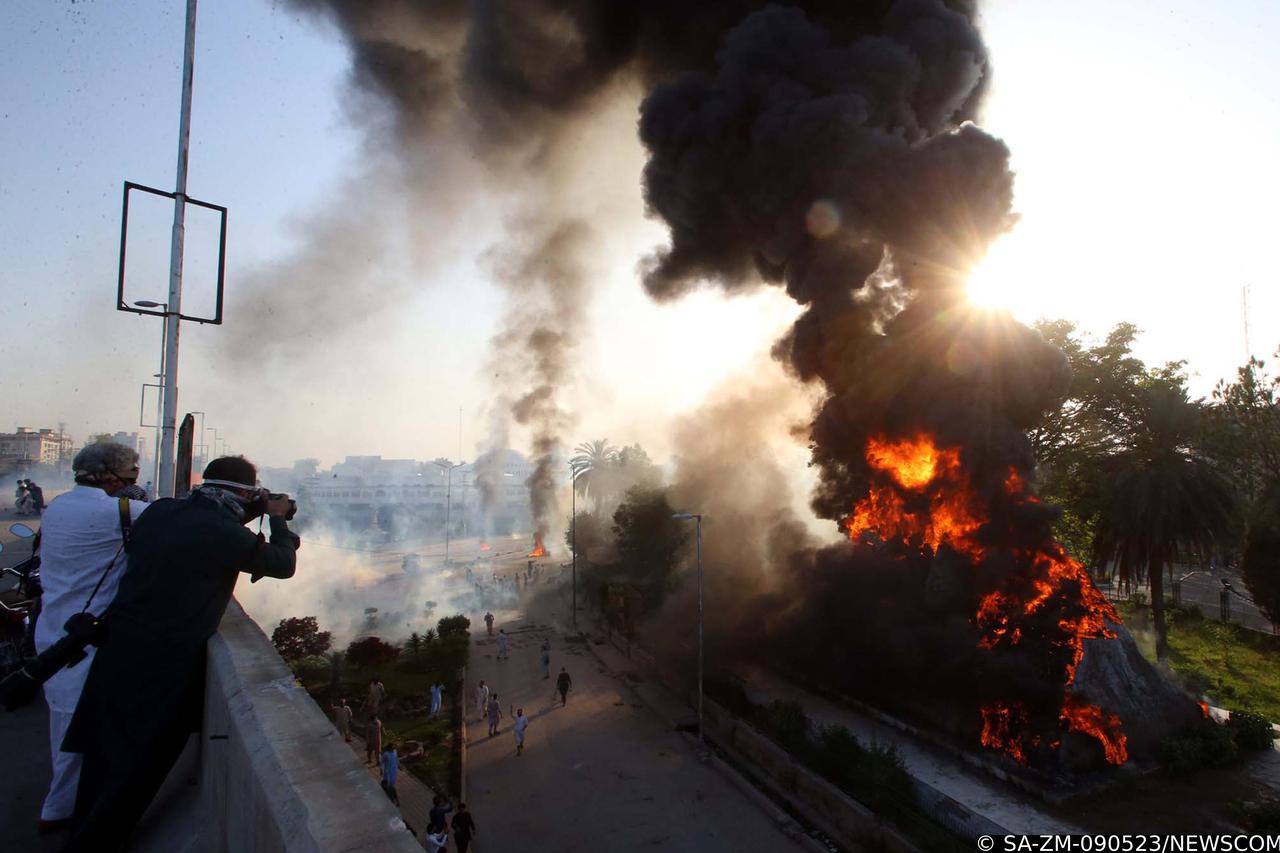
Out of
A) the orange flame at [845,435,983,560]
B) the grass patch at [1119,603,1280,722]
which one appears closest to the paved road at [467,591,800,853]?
the orange flame at [845,435,983,560]

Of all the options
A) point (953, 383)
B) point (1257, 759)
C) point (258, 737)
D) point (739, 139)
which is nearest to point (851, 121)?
point (739, 139)

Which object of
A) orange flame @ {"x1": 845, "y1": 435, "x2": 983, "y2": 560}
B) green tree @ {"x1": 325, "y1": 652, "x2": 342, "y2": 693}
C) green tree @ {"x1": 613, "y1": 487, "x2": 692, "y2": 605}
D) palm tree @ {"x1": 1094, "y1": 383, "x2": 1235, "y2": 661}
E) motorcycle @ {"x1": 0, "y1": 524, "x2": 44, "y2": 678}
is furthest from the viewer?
green tree @ {"x1": 613, "y1": 487, "x2": 692, "y2": 605}

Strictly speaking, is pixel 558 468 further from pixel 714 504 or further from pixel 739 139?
pixel 739 139

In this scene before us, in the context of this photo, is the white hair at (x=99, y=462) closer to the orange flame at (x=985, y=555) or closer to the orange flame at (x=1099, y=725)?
the orange flame at (x=985, y=555)

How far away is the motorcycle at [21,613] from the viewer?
4882 millimetres

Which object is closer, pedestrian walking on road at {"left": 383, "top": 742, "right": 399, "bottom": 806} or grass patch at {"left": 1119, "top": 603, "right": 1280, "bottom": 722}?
pedestrian walking on road at {"left": 383, "top": 742, "right": 399, "bottom": 806}

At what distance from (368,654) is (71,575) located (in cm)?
2274

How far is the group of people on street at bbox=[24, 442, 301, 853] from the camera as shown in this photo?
8.57ft

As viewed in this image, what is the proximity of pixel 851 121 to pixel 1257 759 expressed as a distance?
1834cm

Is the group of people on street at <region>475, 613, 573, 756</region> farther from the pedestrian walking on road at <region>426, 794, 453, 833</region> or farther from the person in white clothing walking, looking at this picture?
the person in white clothing walking

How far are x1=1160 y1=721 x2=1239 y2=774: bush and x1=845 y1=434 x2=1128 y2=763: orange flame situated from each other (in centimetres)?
84

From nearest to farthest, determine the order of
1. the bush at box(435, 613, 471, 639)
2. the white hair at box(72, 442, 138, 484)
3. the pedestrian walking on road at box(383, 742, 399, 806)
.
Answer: the white hair at box(72, 442, 138, 484), the pedestrian walking on road at box(383, 742, 399, 806), the bush at box(435, 613, 471, 639)

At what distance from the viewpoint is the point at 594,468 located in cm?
6194

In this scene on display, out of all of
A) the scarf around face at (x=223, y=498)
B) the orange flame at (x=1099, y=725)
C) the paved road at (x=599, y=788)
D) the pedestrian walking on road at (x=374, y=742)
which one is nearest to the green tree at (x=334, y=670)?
the paved road at (x=599, y=788)
